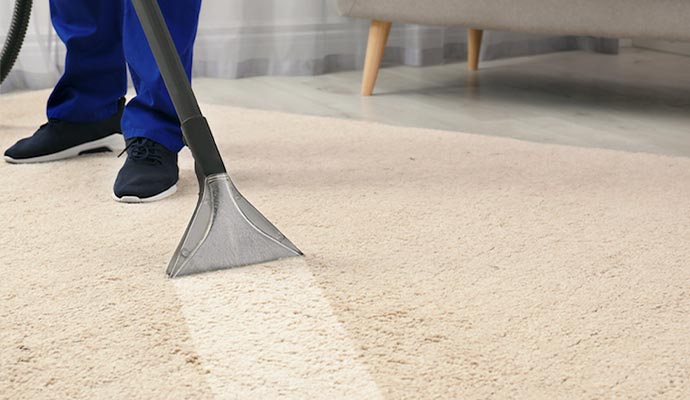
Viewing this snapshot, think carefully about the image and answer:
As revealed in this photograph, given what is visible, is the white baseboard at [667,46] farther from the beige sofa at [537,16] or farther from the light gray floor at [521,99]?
the beige sofa at [537,16]

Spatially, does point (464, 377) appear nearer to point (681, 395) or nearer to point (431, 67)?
point (681, 395)

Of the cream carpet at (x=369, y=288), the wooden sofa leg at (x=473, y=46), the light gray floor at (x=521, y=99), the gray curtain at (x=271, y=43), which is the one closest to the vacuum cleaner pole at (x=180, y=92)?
the cream carpet at (x=369, y=288)

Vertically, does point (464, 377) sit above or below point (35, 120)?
above

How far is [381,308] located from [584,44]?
102 inches

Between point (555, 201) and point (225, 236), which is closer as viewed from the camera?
point (225, 236)

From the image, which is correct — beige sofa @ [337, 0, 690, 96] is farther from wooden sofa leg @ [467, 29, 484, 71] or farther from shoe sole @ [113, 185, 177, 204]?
shoe sole @ [113, 185, 177, 204]

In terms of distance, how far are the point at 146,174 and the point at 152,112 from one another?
124 mm

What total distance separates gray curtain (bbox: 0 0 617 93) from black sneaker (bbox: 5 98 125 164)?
0.82 metres

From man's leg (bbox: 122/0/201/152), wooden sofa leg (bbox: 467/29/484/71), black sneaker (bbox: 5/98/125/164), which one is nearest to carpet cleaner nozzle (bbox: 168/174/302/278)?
man's leg (bbox: 122/0/201/152)

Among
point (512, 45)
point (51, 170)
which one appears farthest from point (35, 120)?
point (512, 45)

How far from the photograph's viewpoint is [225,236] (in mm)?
1030

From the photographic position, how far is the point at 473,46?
2.84m

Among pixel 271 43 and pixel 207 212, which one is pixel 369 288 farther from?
pixel 271 43

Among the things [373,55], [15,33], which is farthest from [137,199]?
[373,55]
